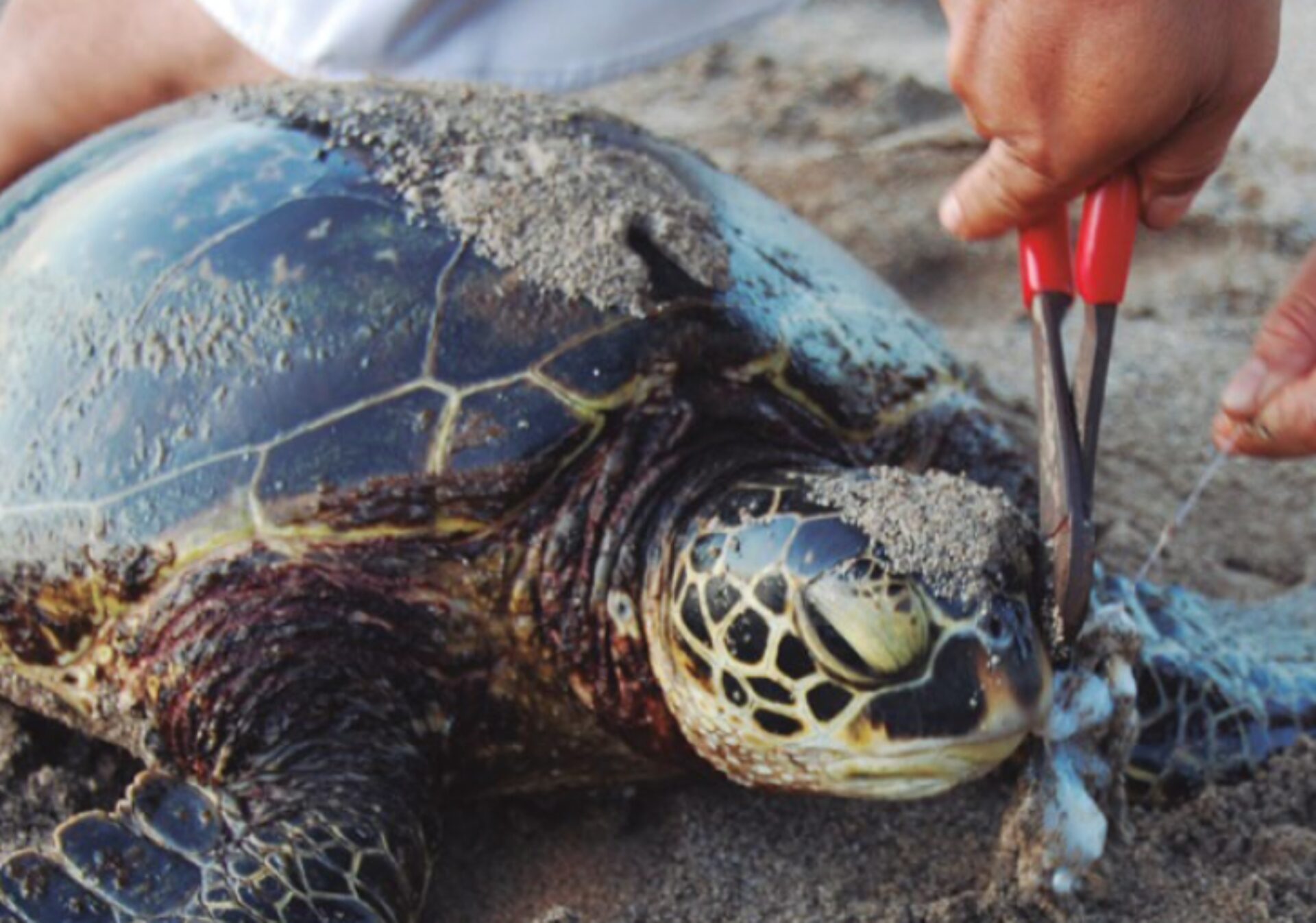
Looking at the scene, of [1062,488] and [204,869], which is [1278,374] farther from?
[204,869]

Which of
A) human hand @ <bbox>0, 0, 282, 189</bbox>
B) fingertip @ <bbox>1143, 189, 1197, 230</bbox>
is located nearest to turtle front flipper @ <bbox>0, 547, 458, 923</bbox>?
fingertip @ <bbox>1143, 189, 1197, 230</bbox>

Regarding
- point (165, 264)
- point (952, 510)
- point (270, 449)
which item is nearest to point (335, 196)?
point (165, 264)

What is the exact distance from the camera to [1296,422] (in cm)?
162

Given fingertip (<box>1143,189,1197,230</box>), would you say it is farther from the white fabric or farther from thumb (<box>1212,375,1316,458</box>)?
the white fabric

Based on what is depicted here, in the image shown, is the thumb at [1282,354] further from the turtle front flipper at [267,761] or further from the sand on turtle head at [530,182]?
the turtle front flipper at [267,761]

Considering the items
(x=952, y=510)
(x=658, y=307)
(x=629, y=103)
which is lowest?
Result: (x=629, y=103)

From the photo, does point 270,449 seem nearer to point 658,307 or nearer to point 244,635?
point 244,635

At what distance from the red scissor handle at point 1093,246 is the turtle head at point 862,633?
286 millimetres

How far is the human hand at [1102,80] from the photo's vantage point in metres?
1.27

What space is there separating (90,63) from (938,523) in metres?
2.01

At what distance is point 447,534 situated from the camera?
5.18 feet

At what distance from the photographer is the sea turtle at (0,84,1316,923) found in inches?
55.0

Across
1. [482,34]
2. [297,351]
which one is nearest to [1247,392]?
[297,351]

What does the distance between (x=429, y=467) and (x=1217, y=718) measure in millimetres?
1003
